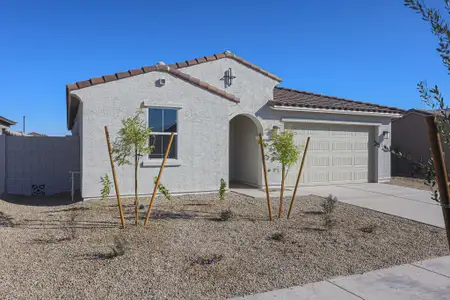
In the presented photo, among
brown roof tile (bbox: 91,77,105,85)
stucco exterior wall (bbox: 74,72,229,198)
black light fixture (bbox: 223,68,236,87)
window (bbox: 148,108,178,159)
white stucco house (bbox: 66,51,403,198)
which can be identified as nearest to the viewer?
brown roof tile (bbox: 91,77,105,85)

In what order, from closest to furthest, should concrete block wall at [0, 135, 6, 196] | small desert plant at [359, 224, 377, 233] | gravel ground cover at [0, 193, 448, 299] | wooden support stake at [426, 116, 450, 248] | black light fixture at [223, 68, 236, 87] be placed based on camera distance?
wooden support stake at [426, 116, 450, 248] → gravel ground cover at [0, 193, 448, 299] → small desert plant at [359, 224, 377, 233] → concrete block wall at [0, 135, 6, 196] → black light fixture at [223, 68, 236, 87]

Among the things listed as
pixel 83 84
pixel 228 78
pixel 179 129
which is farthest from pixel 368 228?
pixel 83 84

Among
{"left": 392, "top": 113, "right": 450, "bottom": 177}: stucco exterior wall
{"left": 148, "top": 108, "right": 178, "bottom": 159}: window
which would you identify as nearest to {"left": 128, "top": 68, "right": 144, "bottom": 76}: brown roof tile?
{"left": 148, "top": 108, "right": 178, "bottom": 159}: window

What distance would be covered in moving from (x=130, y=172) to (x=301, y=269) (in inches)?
256

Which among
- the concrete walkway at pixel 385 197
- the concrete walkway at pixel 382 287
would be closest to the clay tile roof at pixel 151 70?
the concrete walkway at pixel 385 197

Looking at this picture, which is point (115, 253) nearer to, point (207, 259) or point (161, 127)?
point (207, 259)

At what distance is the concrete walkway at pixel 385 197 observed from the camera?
8906mm

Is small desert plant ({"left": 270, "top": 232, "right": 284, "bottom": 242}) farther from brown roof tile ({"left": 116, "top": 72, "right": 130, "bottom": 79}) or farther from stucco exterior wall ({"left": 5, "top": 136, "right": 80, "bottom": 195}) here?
stucco exterior wall ({"left": 5, "top": 136, "right": 80, "bottom": 195})

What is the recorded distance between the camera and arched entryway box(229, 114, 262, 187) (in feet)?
42.8

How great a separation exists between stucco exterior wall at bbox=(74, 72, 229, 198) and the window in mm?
176

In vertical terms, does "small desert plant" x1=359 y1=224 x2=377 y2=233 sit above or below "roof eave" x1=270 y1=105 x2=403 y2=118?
below

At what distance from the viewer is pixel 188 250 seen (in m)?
5.89

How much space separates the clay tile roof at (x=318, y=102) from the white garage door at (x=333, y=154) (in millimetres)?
841

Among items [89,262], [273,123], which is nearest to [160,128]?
[273,123]
